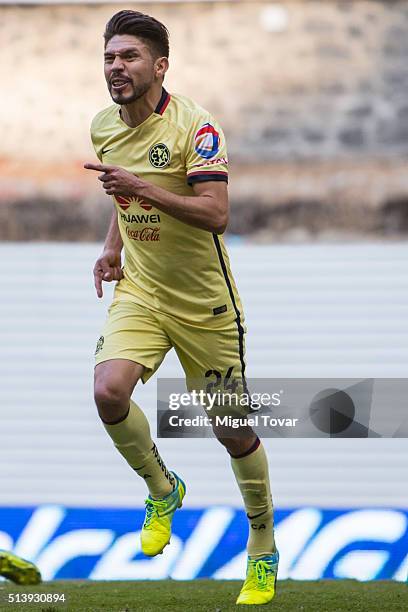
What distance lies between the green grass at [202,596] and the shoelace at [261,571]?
0.13m

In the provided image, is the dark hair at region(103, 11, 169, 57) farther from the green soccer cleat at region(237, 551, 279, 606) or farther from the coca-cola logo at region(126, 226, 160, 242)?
the green soccer cleat at region(237, 551, 279, 606)

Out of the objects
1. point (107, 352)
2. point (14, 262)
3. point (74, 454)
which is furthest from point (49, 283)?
point (107, 352)

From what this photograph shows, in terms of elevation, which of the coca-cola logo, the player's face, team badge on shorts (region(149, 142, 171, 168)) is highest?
the player's face

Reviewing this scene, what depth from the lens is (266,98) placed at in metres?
10.0

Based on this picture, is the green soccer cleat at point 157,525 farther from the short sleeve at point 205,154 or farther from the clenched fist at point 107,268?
the short sleeve at point 205,154

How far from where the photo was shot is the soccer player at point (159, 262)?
600 centimetres

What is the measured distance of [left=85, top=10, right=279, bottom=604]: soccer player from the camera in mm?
5996

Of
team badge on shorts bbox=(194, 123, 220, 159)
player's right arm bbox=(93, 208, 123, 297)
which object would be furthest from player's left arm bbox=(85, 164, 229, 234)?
player's right arm bbox=(93, 208, 123, 297)

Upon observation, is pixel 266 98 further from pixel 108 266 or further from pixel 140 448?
pixel 140 448

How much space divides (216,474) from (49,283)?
82.3 inches

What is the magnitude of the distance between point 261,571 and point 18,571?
1631mm

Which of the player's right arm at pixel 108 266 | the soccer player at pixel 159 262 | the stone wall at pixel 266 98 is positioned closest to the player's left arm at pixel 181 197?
the soccer player at pixel 159 262

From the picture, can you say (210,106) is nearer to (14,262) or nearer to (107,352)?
(14,262)

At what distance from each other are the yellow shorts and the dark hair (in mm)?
1281
